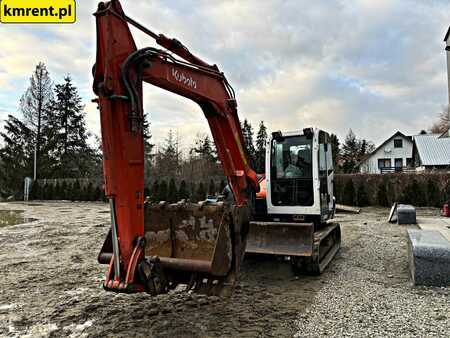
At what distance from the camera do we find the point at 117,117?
10.5 feet

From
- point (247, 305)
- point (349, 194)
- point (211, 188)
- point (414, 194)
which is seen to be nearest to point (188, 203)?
point (247, 305)

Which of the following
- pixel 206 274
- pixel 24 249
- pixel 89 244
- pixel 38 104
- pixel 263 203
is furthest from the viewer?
pixel 38 104

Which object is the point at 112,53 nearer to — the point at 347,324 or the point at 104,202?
the point at 347,324

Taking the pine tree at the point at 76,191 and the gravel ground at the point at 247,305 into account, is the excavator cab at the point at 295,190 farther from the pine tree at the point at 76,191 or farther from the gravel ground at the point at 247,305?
the pine tree at the point at 76,191

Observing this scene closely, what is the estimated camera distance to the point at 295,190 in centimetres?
619

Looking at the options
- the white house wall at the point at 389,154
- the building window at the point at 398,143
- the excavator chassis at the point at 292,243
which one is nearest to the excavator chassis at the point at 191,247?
the excavator chassis at the point at 292,243

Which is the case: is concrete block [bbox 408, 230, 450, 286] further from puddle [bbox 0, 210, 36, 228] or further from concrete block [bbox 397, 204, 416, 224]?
puddle [bbox 0, 210, 36, 228]

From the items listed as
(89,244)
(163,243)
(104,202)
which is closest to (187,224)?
(163,243)

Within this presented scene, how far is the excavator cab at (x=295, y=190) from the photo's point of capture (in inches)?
222

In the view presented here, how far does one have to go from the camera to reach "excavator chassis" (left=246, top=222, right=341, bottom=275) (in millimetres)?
5250

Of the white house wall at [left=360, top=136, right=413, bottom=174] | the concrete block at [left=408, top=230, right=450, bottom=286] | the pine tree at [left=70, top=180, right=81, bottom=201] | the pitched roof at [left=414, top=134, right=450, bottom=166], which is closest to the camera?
the concrete block at [left=408, top=230, right=450, bottom=286]

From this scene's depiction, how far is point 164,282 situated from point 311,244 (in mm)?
2542

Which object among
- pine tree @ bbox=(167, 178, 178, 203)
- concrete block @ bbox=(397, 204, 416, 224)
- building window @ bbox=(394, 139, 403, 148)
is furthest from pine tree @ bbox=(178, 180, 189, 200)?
building window @ bbox=(394, 139, 403, 148)

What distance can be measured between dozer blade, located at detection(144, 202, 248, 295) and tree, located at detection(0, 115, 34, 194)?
30572mm
